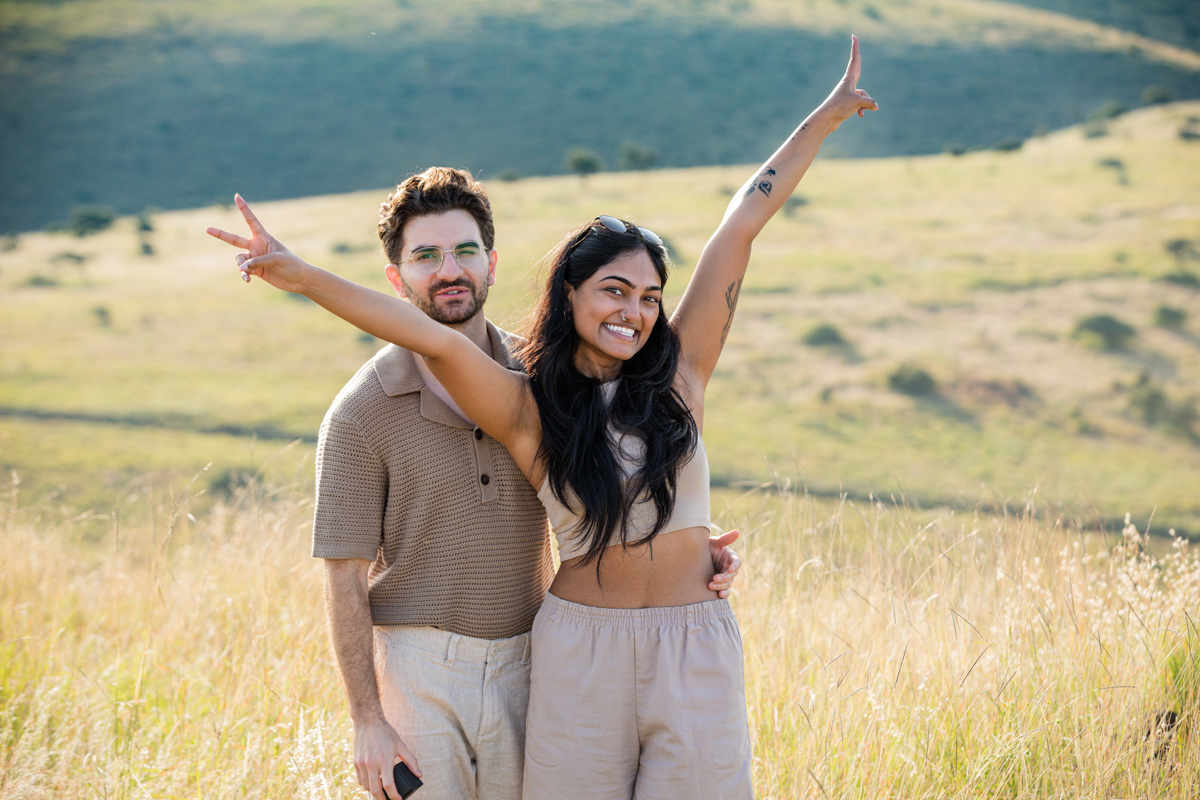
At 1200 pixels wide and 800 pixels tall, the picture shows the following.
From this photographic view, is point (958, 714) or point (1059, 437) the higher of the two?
point (958, 714)

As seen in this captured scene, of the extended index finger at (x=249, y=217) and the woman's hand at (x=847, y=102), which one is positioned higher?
the woman's hand at (x=847, y=102)

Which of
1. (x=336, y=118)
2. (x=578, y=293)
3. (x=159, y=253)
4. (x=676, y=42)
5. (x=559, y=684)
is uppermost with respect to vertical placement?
(x=676, y=42)

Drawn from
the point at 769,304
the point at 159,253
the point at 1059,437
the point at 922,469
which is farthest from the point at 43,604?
the point at 159,253

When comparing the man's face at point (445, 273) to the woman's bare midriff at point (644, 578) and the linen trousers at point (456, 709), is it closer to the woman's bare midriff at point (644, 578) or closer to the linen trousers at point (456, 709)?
the woman's bare midriff at point (644, 578)

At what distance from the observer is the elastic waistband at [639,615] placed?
257cm

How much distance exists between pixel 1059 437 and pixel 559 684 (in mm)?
25956

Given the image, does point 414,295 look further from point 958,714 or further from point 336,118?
point 336,118

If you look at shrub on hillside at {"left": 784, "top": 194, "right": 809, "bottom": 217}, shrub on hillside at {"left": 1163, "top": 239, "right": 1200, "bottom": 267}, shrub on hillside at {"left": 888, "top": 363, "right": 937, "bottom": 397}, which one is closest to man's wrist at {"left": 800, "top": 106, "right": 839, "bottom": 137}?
shrub on hillside at {"left": 888, "top": 363, "right": 937, "bottom": 397}

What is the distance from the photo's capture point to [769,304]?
3372cm

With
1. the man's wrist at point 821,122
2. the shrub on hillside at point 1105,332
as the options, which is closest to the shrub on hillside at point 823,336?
the shrub on hillside at point 1105,332

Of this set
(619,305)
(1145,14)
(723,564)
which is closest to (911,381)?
(723,564)

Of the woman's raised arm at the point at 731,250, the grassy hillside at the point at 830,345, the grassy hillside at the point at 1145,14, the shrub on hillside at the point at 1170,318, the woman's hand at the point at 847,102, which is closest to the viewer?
the woman's raised arm at the point at 731,250

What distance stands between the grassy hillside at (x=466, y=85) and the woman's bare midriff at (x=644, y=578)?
7993cm

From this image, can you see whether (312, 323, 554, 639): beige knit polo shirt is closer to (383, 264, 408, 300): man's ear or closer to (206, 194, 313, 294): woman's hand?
(383, 264, 408, 300): man's ear
